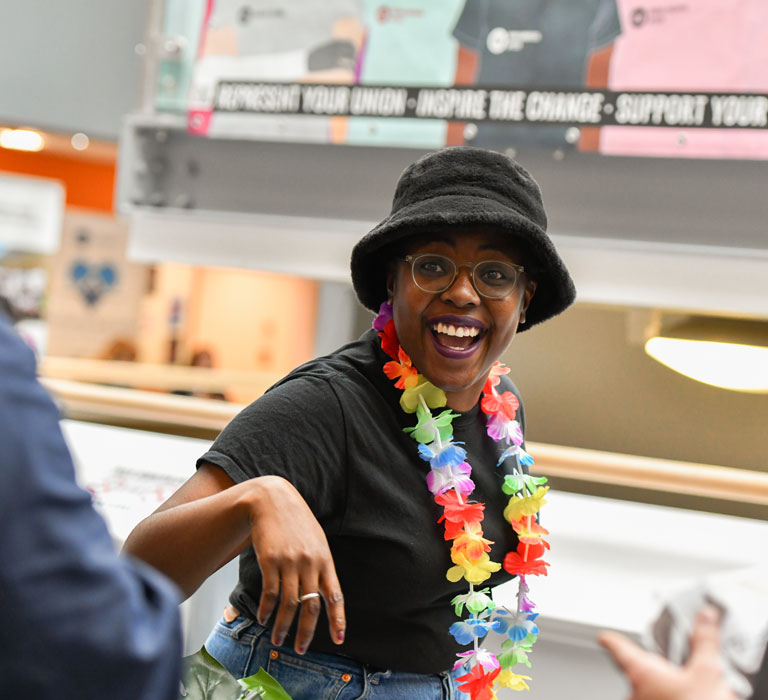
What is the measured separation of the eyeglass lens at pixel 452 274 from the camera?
1.57 meters

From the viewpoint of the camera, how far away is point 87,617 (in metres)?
0.67

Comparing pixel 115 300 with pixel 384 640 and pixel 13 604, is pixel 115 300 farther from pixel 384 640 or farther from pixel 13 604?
pixel 13 604

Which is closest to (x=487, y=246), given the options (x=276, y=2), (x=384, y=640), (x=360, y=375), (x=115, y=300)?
(x=360, y=375)

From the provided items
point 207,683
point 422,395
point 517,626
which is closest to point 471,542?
Result: point 422,395

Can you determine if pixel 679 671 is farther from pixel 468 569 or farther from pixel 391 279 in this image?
pixel 391 279

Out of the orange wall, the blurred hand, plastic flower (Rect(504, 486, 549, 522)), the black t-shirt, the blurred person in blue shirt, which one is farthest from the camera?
the orange wall

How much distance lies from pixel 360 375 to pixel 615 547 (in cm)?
160

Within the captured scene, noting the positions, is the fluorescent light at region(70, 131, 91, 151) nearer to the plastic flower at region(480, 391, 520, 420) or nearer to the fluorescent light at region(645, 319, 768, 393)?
the fluorescent light at region(645, 319, 768, 393)

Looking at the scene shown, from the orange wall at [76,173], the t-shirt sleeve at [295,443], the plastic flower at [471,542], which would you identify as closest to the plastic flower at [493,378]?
the plastic flower at [471,542]

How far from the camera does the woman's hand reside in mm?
1073

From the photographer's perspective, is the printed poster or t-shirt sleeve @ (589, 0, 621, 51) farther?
t-shirt sleeve @ (589, 0, 621, 51)

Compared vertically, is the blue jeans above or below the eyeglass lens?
below

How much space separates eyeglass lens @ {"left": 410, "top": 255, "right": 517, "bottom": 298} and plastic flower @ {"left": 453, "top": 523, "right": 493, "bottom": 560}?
41 cm

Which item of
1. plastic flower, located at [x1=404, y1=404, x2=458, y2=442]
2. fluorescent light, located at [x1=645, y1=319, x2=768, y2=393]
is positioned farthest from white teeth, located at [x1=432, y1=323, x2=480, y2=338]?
fluorescent light, located at [x1=645, y1=319, x2=768, y2=393]
